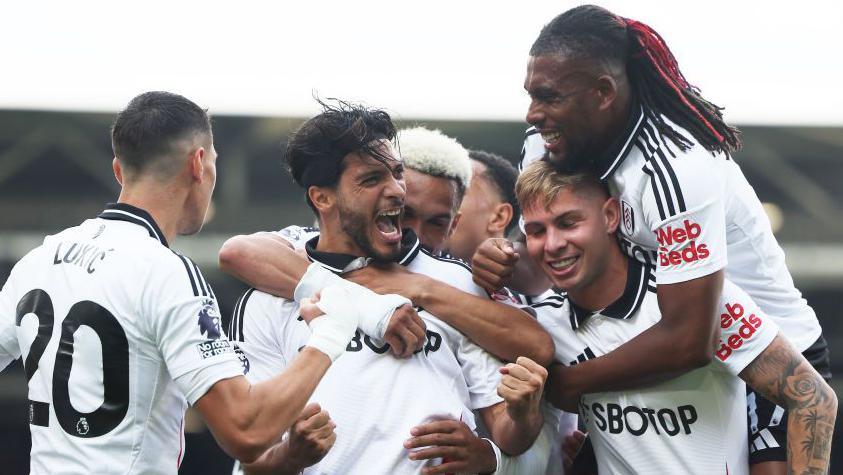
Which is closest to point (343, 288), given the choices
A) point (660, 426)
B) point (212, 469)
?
point (660, 426)

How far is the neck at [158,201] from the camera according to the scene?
347 cm

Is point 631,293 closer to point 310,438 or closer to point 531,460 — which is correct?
point 531,460

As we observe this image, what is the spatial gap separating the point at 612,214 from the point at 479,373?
680mm

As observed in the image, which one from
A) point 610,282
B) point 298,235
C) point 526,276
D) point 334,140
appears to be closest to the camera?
point 610,282

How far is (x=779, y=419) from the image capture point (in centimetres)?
375

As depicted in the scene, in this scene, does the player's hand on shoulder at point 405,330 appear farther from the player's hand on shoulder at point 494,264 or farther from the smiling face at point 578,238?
the smiling face at point 578,238

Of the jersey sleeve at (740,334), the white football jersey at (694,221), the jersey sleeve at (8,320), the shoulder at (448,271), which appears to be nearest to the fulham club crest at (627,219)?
the white football jersey at (694,221)

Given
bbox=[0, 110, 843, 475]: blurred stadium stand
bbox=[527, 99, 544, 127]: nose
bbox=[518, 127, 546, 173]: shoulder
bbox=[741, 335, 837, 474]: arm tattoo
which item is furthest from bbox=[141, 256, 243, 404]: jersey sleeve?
bbox=[0, 110, 843, 475]: blurred stadium stand

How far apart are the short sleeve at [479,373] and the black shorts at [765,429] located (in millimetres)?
883

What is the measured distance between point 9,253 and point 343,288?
7073 millimetres

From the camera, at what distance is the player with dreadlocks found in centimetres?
337

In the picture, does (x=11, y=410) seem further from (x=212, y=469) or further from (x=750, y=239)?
(x=750, y=239)

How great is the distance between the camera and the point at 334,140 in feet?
12.4

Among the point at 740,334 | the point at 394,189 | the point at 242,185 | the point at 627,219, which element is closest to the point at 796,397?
the point at 740,334
